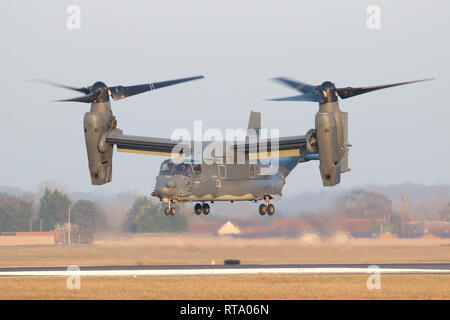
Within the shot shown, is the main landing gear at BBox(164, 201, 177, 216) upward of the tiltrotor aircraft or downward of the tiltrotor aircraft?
downward

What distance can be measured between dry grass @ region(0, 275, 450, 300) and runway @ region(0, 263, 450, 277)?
1565mm

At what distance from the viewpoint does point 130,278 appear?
108ft

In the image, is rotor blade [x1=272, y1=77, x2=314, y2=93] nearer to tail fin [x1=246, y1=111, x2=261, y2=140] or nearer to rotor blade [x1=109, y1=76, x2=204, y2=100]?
rotor blade [x1=109, y1=76, x2=204, y2=100]

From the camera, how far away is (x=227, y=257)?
1622 inches

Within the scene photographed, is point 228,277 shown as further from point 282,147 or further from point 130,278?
point 282,147

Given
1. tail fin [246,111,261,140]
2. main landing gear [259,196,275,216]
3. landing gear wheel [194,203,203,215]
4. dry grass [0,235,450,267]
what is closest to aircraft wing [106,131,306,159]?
landing gear wheel [194,203,203,215]

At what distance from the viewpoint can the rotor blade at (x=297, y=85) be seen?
33.7 meters

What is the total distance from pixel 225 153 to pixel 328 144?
8848 millimetres

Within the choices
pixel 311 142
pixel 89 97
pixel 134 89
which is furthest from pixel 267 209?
pixel 89 97

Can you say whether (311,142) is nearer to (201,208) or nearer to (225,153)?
(225,153)

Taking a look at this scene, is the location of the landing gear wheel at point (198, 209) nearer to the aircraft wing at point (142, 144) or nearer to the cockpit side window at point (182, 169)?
the cockpit side window at point (182, 169)

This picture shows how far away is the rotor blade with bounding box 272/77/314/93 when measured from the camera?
111 ft

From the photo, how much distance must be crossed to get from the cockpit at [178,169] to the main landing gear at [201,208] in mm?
3123

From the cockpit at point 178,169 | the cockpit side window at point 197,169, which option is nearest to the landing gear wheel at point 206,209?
the cockpit side window at point 197,169
